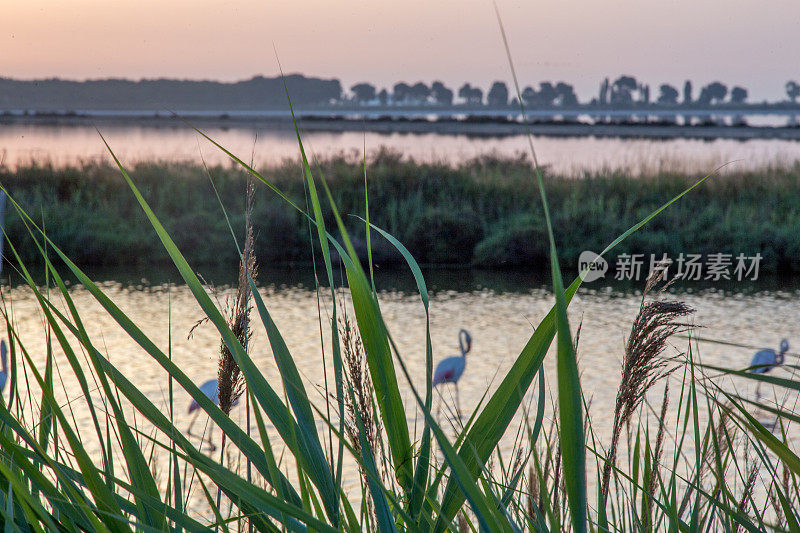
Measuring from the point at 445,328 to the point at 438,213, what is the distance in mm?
4765

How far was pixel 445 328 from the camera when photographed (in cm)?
1002

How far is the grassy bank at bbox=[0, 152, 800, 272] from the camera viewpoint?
44.3 feet

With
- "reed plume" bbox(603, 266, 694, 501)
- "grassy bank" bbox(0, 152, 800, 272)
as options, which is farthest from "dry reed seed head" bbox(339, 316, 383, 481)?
"grassy bank" bbox(0, 152, 800, 272)

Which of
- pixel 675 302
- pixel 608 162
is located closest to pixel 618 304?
pixel 608 162

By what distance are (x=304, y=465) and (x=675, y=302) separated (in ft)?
1.59

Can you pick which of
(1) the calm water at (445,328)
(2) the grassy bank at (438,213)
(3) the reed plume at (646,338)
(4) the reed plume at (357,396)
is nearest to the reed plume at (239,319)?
(4) the reed plume at (357,396)

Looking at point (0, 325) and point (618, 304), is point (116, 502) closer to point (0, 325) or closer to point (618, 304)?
point (0, 325)

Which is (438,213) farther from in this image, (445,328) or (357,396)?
(357,396)

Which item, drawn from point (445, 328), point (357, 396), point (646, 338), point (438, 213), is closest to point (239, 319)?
point (357, 396)

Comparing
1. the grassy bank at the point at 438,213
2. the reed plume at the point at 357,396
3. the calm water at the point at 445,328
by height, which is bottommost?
the calm water at the point at 445,328

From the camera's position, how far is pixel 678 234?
535 inches

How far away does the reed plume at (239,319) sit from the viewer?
3.34ft

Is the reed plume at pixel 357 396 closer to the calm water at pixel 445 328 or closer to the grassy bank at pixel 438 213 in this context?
the calm water at pixel 445 328

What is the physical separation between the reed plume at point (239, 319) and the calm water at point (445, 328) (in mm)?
4274
